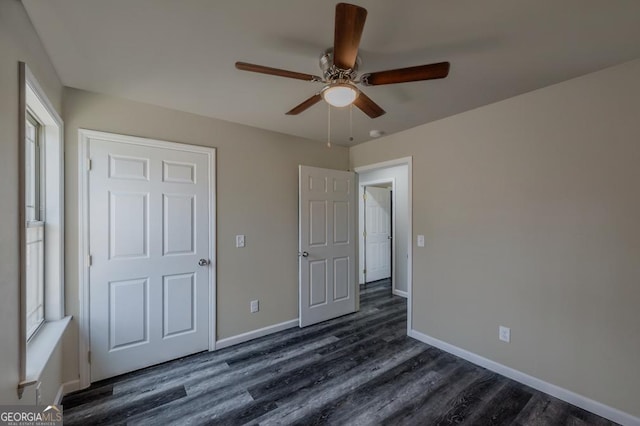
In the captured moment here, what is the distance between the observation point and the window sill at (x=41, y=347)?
138cm

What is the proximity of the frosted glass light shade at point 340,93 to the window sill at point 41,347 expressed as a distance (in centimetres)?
207

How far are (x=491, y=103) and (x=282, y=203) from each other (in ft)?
7.55

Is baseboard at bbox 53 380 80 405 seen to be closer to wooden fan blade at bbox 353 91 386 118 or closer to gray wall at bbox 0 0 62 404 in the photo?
gray wall at bbox 0 0 62 404

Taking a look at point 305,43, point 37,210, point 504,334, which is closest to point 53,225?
point 37,210

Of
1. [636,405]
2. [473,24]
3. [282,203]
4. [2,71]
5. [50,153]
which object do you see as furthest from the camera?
[282,203]

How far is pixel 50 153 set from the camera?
1973 mm

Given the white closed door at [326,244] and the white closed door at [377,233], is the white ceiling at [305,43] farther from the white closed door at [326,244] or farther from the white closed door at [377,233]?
the white closed door at [377,233]

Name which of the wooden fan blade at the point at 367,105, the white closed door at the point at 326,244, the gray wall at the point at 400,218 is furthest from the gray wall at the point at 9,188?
the gray wall at the point at 400,218

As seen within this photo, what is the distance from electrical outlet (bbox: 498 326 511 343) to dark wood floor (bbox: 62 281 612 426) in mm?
314

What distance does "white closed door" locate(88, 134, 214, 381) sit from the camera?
221cm

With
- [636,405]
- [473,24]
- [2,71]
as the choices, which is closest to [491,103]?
[473,24]

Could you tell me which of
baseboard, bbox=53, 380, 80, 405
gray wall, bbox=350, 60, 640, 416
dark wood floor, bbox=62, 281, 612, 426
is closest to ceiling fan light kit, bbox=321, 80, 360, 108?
gray wall, bbox=350, 60, 640, 416

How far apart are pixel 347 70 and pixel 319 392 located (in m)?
2.26

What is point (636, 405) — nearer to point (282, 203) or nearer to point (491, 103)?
point (491, 103)
